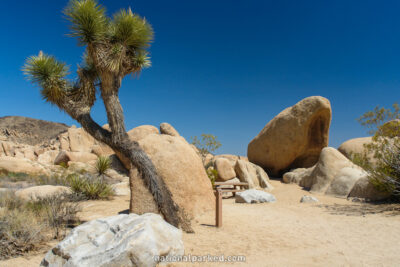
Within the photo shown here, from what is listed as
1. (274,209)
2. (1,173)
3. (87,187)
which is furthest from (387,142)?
(1,173)

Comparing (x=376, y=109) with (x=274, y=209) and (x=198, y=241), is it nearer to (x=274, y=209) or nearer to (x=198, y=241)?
(x=274, y=209)

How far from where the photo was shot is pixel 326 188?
460 inches

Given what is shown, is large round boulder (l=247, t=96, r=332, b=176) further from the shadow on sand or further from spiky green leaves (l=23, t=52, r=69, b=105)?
spiky green leaves (l=23, t=52, r=69, b=105)

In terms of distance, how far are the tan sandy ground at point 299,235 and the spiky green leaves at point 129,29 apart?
4.81 meters

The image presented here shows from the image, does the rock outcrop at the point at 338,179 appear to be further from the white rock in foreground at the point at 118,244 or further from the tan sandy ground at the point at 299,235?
the white rock in foreground at the point at 118,244

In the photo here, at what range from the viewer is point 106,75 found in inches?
251

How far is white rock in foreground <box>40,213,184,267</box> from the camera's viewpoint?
11.7ft

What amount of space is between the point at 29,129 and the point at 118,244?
47939 mm

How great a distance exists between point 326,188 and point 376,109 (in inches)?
175

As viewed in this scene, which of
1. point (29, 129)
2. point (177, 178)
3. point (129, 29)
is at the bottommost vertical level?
point (177, 178)

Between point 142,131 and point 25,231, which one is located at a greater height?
point 142,131

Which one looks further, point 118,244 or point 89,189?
point 89,189

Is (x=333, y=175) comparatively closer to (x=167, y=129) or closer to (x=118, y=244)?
(x=118, y=244)

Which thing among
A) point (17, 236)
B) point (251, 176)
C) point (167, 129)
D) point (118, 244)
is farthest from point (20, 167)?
point (118, 244)
